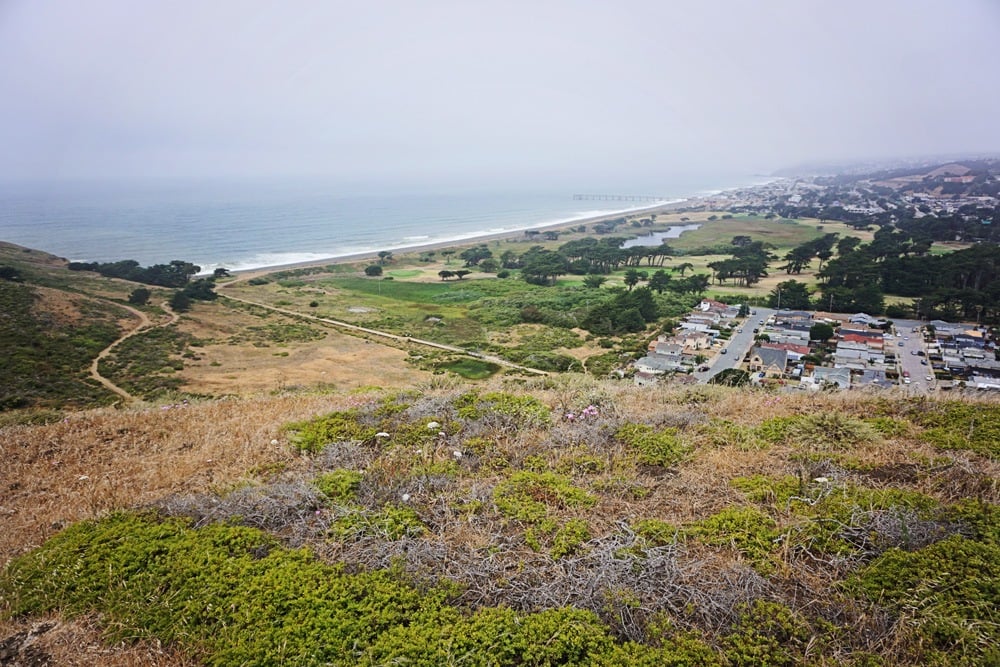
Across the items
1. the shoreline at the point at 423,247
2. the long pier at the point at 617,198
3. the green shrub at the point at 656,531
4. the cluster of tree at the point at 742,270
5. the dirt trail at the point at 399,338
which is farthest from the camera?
the long pier at the point at 617,198

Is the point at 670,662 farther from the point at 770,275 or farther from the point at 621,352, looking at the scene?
the point at 770,275

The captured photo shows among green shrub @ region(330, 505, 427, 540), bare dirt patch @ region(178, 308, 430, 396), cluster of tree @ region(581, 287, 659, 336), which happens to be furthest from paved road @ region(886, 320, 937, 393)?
green shrub @ region(330, 505, 427, 540)

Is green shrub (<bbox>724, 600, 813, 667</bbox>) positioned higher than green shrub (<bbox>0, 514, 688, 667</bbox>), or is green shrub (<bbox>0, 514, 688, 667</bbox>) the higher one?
green shrub (<bbox>0, 514, 688, 667</bbox>)

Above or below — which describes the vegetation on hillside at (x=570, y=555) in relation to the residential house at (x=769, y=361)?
above

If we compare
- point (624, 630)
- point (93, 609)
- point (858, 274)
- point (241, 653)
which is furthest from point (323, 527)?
point (858, 274)

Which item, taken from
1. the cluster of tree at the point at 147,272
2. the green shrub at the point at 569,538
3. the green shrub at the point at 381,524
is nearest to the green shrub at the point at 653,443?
the green shrub at the point at 569,538

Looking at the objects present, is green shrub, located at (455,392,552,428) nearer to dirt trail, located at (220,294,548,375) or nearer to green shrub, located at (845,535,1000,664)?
green shrub, located at (845,535,1000,664)

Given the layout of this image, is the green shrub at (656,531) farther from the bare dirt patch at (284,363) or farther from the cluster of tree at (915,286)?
the cluster of tree at (915,286)

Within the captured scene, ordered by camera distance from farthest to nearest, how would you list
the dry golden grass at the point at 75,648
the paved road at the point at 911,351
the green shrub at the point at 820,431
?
the paved road at the point at 911,351
the green shrub at the point at 820,431
the dry golden grass at the point at 75,648
